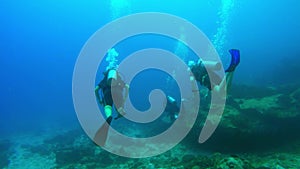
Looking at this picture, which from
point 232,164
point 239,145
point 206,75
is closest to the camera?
point 232,164

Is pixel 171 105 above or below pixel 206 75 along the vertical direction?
above

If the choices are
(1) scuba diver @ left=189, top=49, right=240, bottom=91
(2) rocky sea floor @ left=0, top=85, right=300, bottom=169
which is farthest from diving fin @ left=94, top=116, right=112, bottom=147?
(2) rocky sea floor @ left=0, top=85, right=300, bottom=169

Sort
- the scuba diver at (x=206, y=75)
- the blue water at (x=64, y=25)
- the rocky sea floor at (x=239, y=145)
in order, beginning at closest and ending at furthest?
the scuba diver at (x=206, y=75), the rocky sea floor at (x=239, y=145), the blue water at (x=64, y=25)

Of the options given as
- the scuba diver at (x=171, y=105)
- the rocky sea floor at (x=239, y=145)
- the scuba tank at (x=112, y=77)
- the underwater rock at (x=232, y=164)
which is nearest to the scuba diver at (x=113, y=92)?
the scuba tank at (x=112, y=77)

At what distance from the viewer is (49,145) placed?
643 inches

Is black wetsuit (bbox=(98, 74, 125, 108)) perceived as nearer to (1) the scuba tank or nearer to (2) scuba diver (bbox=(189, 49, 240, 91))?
(1) the scuba tank

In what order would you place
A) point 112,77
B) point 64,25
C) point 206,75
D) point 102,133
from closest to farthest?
1. point 102,133
2. point 112,77
3. point 206,75
4. point 64,25

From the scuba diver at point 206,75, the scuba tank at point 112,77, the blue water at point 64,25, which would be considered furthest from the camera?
the blue water at point 64,25

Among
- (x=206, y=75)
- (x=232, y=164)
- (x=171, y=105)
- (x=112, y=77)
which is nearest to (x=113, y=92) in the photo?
(x=112, y=77)

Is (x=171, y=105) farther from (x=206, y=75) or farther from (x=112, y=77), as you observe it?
(x=112, y=77)

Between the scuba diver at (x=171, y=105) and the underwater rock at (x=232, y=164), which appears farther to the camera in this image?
the scuba diver at (x=171, y=105)

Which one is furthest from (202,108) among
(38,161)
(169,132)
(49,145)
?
(49,145)

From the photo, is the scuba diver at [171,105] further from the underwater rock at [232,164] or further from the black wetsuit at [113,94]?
the underwater rock at [232,164]

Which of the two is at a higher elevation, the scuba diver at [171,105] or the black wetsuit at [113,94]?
the scuba diver at [171,105]
